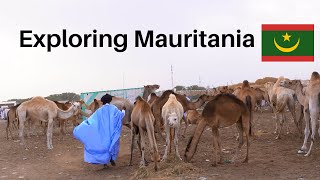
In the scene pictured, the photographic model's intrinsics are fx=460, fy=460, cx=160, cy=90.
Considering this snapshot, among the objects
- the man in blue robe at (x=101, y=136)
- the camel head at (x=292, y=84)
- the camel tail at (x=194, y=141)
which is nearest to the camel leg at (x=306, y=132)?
the camel head at (x=292, y=84)

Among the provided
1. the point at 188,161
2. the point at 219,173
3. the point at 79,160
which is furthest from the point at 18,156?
the point at 219,173

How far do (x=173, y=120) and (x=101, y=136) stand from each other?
1.91 meters

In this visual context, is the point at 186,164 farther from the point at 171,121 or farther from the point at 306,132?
the point at 306,132

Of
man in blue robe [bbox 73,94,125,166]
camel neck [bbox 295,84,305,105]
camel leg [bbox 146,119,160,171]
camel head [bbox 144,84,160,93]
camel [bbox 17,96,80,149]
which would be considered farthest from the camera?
camel head [bbox 144,84,160,93]

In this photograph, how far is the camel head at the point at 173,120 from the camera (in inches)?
470

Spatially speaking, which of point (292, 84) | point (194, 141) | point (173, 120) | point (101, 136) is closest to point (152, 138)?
point (194, 141)

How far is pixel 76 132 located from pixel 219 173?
157 inches

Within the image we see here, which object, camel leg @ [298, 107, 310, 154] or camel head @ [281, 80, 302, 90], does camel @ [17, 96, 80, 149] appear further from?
camel leg @ [298, 107, 310, 154]

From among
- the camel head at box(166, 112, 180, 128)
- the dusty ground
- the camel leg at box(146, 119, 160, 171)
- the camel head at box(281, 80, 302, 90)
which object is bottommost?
the dusty ground

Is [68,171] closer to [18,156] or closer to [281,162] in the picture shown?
[18,156]

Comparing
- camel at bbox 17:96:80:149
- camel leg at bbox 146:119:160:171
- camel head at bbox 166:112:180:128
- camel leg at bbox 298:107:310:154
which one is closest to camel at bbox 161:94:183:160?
camel head at bbox 166:112:180:128

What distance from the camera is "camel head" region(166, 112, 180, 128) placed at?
11.9 metres

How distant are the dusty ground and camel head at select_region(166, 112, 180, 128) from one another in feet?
3.48

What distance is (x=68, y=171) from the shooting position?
12.1 metres
